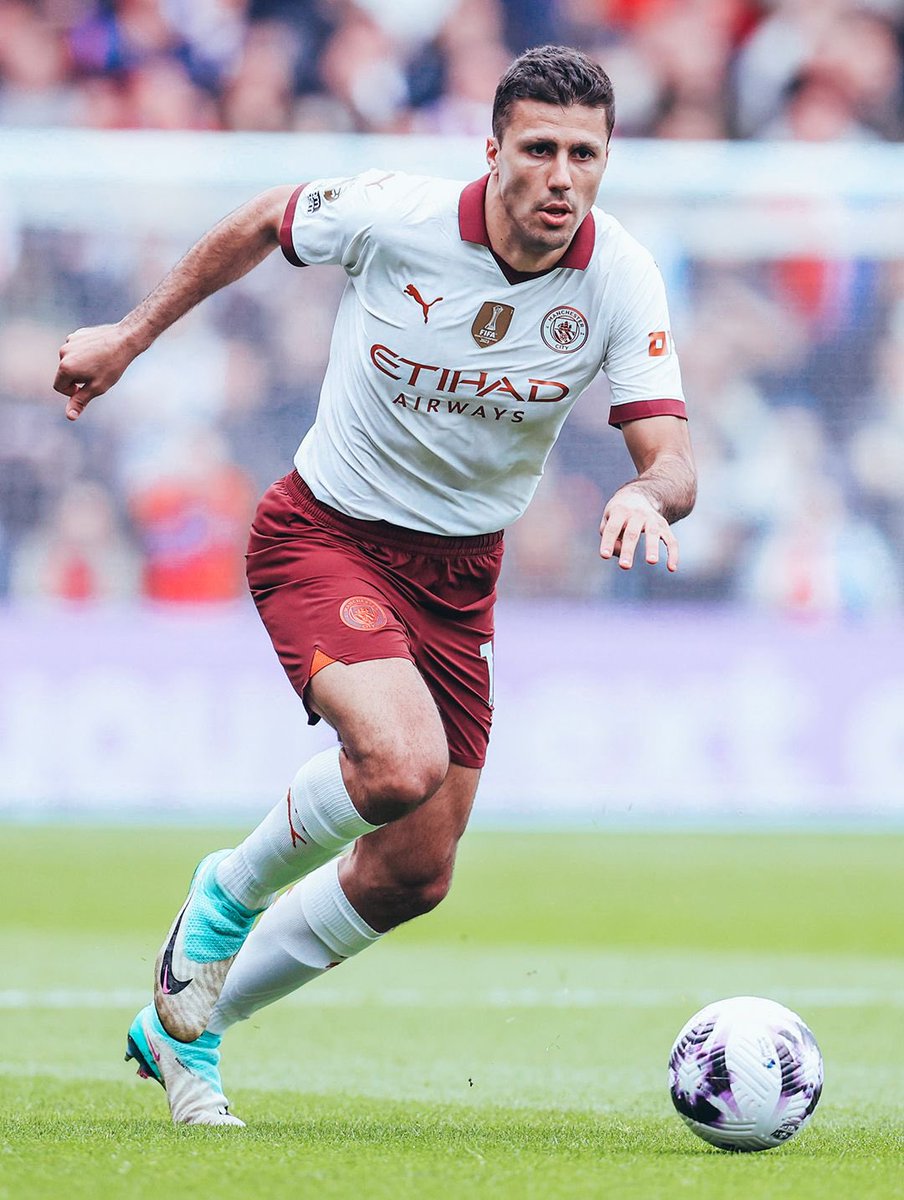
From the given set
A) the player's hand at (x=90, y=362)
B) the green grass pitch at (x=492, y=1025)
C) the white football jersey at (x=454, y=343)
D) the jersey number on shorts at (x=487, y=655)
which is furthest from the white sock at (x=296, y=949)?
the player's hand at (x=90, y=362)

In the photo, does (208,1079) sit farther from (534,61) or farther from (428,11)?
(428,11)

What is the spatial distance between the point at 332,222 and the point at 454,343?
0.47m

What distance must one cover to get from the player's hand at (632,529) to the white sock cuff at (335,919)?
1255mm

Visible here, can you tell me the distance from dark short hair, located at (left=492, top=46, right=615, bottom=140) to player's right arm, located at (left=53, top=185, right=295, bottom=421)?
69 cm

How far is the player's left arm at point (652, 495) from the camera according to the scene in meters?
4.21

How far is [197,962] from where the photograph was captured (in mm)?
4777

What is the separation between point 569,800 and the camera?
43.3 ft

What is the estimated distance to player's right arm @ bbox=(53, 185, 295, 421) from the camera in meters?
5.00

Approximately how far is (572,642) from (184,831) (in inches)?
116

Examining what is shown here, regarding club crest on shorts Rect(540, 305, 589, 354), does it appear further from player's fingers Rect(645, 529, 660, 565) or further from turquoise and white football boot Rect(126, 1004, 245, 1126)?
turquoise and white football boot Rect(126, 1004, 245, 1126)

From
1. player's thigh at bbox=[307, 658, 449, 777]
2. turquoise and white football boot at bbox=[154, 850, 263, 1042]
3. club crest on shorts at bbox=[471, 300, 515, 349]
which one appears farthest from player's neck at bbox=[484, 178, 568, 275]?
turquoise and white football boot at bbox=[154, 850, 263, 1042]

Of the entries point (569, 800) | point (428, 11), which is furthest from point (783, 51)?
point (569, 800)

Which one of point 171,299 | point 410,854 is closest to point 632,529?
point 410,854

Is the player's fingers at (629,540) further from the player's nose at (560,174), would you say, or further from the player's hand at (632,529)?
the player's nose at (560,174)
